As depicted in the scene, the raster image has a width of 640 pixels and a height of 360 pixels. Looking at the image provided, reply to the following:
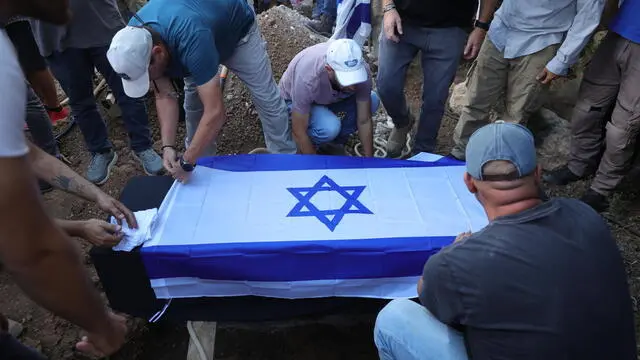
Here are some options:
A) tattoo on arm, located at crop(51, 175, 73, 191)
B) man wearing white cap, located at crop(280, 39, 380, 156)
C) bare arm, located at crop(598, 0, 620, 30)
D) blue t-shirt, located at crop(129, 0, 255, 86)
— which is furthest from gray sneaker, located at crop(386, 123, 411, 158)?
tattoo on arm, located at crop(51, 175, 73, 191)

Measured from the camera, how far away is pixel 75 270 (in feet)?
3.28

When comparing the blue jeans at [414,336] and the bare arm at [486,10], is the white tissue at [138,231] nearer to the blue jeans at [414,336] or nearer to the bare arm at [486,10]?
the blue jeans at [414,336]

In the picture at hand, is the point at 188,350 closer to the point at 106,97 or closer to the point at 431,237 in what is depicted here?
the point at 431,237

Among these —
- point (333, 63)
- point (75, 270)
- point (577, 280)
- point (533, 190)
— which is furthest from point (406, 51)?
point (75, 270)

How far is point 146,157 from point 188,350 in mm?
1332

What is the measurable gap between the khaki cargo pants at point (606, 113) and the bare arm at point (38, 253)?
2705 millimetres

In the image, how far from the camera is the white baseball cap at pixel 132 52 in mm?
2014

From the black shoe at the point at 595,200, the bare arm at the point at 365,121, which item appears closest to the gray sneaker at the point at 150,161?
the bare arm at the point at 365,121

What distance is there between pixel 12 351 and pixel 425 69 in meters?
2.38

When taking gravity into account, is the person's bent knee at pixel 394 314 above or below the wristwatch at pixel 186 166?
below

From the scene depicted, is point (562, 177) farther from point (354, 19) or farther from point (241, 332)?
point (241, 332)

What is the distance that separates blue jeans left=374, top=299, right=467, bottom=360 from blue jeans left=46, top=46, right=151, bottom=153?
202cm

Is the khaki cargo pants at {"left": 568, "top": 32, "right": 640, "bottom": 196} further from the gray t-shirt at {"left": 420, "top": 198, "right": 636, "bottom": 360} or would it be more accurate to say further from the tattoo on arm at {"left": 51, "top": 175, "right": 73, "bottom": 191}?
the tattoo on arm at {"left": 51, "top": 175, "right": 73, "bottom": 191}

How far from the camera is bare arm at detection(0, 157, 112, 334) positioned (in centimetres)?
85
